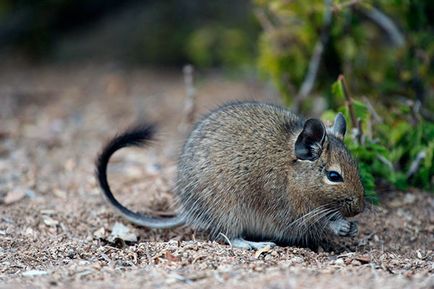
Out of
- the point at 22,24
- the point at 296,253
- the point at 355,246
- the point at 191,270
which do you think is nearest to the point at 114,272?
the point at 191,270

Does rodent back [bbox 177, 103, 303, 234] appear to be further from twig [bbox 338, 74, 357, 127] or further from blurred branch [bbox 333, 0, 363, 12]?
blurred branch [bbox 333, 0, 363, 12]

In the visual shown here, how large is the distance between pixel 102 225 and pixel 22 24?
6938 millimetres

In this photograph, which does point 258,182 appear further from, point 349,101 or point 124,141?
point 349,101

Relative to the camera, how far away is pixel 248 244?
5914 millimetres

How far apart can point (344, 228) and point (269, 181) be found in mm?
742

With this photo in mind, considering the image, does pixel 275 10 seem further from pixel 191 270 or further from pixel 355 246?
pixel 191 270

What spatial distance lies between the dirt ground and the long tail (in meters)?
0.16

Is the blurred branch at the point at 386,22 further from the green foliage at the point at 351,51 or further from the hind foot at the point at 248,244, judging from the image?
the hind foot at the point at 248,244

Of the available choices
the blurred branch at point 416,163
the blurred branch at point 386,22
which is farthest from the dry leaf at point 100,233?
the blurred branch at point 386,22

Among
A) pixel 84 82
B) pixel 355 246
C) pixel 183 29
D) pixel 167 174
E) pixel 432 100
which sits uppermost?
pixel 183 29

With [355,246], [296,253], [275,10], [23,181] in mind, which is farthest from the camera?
[275,10]

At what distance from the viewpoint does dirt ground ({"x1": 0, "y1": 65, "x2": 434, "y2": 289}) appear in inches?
184

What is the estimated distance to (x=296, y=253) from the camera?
5.60 metres

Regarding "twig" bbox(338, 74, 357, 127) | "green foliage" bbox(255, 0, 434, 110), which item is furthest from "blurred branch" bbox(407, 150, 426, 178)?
"green foliage" bbox(255, 0, 434, 110)
